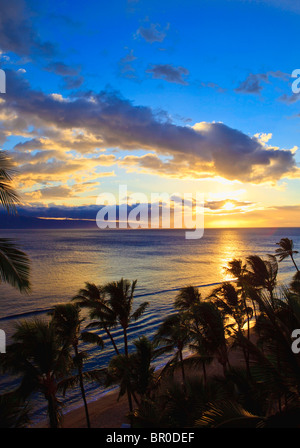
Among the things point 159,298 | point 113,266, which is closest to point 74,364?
point 159,298

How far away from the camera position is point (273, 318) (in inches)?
170

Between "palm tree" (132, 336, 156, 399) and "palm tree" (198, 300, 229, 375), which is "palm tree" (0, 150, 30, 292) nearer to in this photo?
"palm tree" (198, 300, 229, 375)

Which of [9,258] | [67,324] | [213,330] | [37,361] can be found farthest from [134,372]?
[9,258]

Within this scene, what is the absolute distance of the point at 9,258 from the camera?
19.0 ft

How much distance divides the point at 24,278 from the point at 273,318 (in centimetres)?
490

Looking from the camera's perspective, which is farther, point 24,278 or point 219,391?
point 219,391

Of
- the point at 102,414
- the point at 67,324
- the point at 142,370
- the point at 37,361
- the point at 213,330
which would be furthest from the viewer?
the point at 102,414

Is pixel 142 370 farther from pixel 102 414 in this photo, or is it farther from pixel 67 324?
pixel 102 414

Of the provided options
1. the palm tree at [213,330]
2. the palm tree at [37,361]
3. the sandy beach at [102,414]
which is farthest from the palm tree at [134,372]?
the sandy beach at [102,414]

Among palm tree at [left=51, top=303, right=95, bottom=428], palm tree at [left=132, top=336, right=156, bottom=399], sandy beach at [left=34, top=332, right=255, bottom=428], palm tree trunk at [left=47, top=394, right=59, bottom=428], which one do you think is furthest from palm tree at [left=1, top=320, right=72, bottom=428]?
sandy beach at [left=34, top=332, right=255, bottom=428]

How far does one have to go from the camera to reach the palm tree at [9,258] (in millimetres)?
5715
